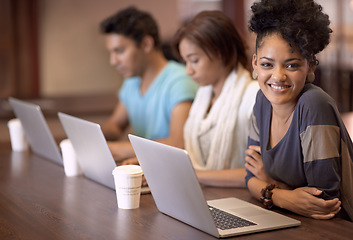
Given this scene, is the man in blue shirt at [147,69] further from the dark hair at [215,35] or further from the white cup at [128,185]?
the white cup at [128,185]

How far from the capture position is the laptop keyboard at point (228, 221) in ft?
Answer: 4.60

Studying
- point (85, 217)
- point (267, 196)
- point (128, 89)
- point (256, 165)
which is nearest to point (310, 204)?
point (267, 196)

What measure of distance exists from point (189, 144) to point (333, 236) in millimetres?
1166

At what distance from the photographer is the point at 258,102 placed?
174 cm

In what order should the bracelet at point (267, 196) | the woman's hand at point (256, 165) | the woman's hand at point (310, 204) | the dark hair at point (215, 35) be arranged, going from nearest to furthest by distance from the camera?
the woman's hand at point (310, 204), the bracelet at point (267, 196), the woman's hand at point (256, 165), the dark hair at point (215, 35)

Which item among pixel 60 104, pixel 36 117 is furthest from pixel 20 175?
pixel 60 104

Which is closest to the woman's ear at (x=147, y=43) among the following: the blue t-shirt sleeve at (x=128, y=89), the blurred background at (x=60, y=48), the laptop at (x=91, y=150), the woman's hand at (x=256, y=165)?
the blue t-shirt sleeve at (x=128, y=89)

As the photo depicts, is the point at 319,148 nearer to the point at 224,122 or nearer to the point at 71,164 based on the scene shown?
the point at 224,122

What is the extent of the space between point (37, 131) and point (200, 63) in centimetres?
73

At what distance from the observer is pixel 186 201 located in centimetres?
140

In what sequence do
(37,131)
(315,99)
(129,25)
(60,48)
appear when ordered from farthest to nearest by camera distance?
(60,48)
(129,25)
(37,131)
(315,99)

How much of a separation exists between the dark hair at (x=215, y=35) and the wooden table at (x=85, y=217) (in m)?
0.66

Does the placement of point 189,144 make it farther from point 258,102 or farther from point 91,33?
point 91,33

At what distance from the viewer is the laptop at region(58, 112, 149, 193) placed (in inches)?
70.2
